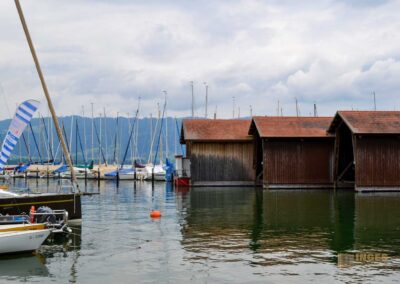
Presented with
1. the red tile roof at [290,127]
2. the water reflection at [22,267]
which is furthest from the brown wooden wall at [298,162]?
the water reflection at [22,267]

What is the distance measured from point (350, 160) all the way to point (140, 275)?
41224 millimetres

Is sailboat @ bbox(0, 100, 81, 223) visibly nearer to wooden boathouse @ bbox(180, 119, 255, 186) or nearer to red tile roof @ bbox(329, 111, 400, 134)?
red tile roof @ bbox(329, 111, 400, 134)

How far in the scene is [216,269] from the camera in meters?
18.5

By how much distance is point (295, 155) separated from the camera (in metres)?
54.7

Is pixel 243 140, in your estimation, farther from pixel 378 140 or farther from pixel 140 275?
pixel 140 275

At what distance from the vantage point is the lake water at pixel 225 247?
58.4 ft

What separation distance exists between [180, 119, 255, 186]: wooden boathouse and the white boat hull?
38535mm

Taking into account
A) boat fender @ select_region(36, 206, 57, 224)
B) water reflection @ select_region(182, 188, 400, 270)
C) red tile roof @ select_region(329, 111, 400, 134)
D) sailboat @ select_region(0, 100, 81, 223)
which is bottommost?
water reflection @ select_region(182, 188, 400, 270)

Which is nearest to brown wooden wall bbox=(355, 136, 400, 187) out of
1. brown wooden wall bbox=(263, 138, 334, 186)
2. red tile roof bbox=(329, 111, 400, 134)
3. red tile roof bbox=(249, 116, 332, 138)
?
red tile roof bbox=(329, 111, 400, 134)

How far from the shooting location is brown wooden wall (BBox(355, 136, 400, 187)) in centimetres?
4834

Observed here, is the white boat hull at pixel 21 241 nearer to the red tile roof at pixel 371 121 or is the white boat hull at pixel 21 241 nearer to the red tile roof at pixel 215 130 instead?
the red tile roof at pixel 371 121

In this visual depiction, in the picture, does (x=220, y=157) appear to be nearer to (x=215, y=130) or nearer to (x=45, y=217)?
(x=215, y=130)

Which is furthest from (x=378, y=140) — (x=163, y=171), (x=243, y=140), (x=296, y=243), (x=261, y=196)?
(x=163, y=171)

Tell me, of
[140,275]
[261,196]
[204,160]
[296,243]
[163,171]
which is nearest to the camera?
[140,275]
